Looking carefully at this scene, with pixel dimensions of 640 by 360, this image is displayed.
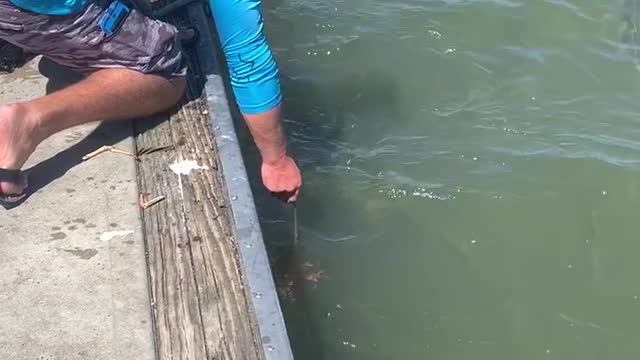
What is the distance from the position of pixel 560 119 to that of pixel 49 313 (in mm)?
3715

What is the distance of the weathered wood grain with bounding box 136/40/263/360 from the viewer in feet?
9.53

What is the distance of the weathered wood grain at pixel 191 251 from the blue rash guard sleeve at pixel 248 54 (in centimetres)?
38

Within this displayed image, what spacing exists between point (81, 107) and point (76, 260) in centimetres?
73

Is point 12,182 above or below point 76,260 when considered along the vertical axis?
above

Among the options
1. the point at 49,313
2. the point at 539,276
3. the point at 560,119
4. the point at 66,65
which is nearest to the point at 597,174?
the point at 560,119

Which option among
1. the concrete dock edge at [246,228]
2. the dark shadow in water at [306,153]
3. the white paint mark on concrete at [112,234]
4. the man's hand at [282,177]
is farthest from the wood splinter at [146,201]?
the dark shadow in water at [306,153]

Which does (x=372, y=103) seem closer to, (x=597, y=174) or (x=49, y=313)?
(x=597, y=174)

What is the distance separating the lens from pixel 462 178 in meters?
5.28

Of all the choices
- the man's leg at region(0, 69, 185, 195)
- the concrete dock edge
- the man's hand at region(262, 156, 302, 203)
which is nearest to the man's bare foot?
the man's leg at region(0, 69, 185, 195)

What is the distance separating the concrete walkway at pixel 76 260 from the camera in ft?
9.55

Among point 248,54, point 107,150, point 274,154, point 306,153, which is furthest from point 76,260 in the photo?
point 306,153

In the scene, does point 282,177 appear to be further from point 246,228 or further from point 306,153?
point 306,153

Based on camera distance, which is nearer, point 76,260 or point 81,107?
point 76,260

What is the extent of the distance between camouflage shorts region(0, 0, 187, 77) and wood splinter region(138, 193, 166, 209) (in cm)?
62
